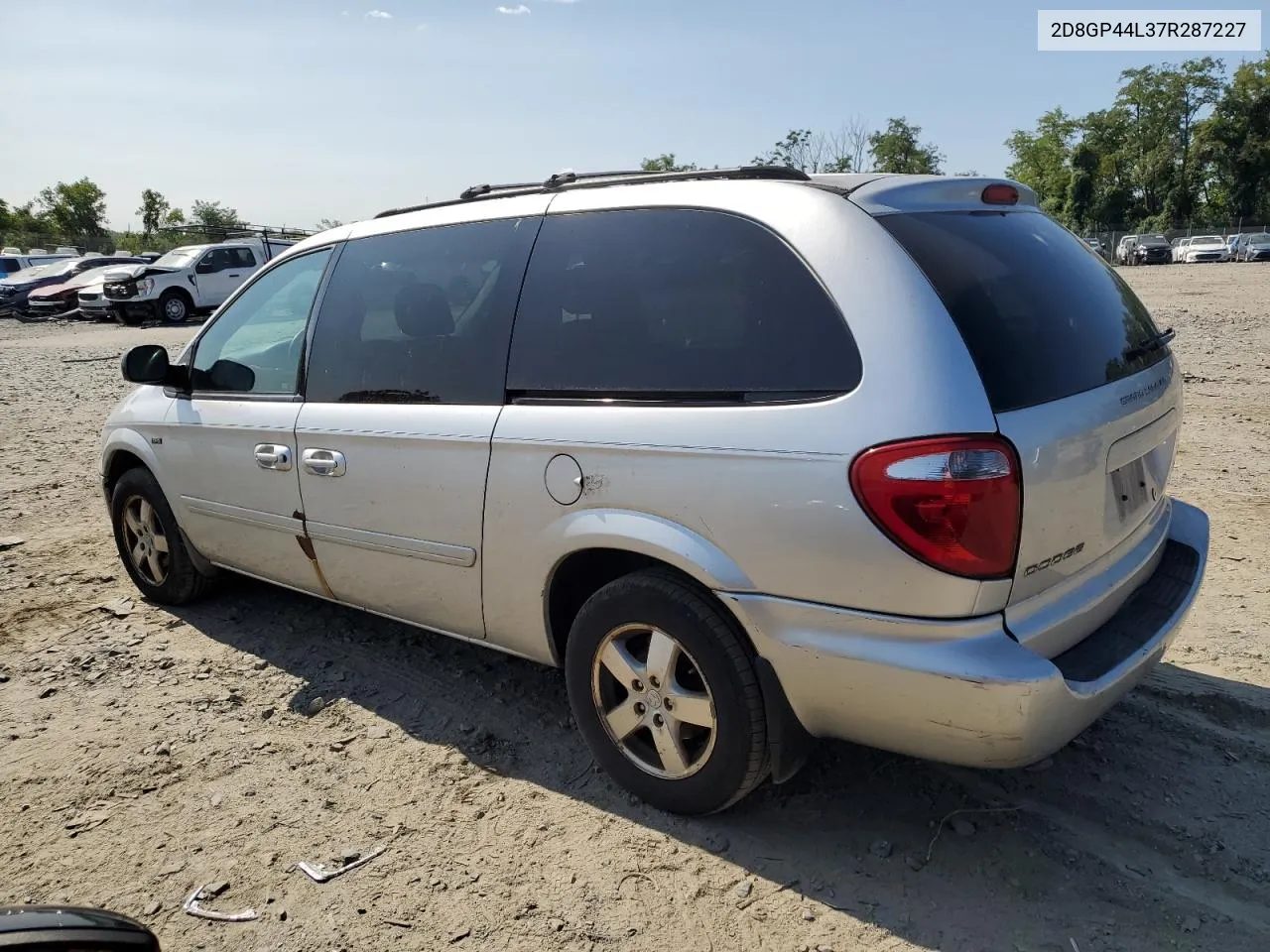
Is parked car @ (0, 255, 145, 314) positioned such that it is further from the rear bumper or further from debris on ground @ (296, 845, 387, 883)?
the rear bumper

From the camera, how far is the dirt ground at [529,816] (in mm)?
2432

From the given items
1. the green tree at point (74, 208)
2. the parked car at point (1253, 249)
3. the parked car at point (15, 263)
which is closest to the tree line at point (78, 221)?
the green tree at point (74, 208)

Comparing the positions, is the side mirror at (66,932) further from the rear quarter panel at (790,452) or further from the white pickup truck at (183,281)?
the white pickup truck at (183,281)

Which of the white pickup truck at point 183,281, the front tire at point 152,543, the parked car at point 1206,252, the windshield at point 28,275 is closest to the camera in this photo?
the front tire at point 152,543

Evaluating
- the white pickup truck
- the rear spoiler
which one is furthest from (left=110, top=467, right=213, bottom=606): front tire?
the white pickup truck

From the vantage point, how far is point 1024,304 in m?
2.53

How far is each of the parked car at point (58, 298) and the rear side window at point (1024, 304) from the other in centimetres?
2919

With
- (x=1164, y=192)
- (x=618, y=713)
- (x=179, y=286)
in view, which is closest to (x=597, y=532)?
(x=618, y=713)

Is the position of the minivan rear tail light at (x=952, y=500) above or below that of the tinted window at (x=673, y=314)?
below

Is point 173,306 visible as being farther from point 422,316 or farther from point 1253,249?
point 1253,249

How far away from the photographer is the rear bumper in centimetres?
219

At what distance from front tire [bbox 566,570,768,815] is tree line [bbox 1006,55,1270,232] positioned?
60.2m

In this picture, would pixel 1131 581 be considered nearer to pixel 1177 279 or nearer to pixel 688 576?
pixel 688 576

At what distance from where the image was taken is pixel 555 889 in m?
2.58
